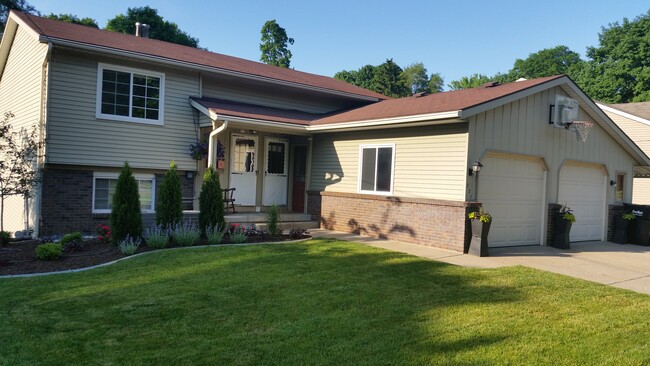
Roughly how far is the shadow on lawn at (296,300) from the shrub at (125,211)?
127cm

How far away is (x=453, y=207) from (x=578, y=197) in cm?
522

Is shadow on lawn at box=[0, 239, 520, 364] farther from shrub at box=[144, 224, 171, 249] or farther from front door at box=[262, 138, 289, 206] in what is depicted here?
front door at box=[262, 138, 289, 206]

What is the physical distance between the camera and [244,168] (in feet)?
46.6

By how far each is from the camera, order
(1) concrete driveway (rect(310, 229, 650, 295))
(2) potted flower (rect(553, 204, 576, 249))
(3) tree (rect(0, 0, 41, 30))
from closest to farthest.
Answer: (1) concrete driveway (rect(310, 229, 650, 295)), (2) potted flower (rect(553, 204, 576, 249)), (3) tree (rect(0, 0, 41, 30))

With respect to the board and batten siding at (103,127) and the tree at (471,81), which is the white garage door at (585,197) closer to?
the board and batten siding at (103,127)

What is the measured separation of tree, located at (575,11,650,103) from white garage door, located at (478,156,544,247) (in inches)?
1201

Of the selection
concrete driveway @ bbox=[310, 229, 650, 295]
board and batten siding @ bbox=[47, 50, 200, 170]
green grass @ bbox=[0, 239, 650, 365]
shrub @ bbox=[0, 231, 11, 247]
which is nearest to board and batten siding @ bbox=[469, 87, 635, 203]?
concrete driveway @ bbox=[310, 229, 650, 295]

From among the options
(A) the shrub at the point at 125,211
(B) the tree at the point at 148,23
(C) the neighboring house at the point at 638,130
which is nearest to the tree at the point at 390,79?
(B) the tree at the point at 148,23

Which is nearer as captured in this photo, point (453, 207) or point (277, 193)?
point (453, 207)

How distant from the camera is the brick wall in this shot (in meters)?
10.3

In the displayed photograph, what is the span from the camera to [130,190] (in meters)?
9.68

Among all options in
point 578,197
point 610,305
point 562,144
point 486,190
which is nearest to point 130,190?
point 486,190

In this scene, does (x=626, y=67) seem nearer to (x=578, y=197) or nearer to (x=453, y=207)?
(x=578, y=197)

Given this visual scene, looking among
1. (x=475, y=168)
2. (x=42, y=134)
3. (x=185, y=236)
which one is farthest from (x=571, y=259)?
(x=42, y=134)
